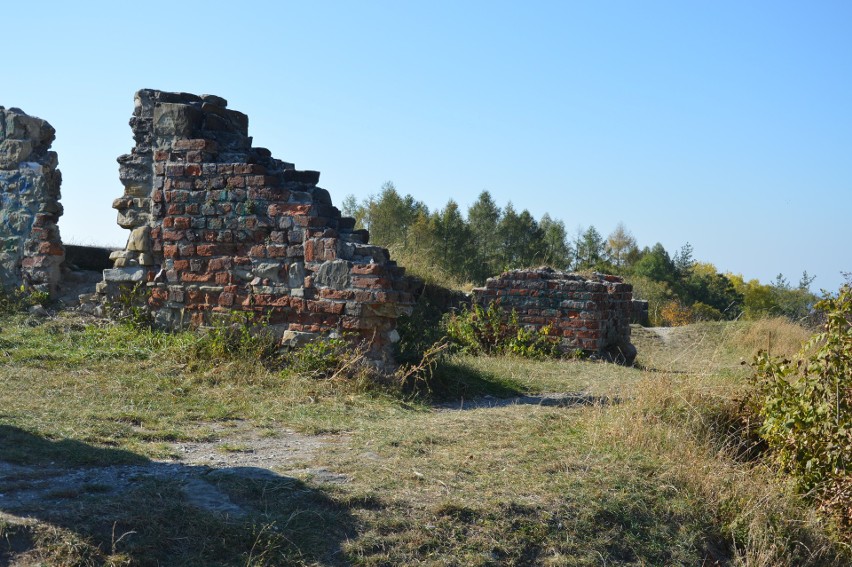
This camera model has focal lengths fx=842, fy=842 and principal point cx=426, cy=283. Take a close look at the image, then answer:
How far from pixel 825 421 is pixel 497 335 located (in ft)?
23.2

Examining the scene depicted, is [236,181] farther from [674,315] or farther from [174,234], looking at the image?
[674,315]

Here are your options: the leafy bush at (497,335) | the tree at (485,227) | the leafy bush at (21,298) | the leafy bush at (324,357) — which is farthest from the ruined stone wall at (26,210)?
the tree at (485,227)

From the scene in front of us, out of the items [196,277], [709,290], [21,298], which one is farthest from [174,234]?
[709,290]

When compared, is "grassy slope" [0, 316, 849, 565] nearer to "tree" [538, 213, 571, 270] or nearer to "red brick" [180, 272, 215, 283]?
"red brick" [180, 272, 215, 283]

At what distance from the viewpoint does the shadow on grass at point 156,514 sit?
3.53m

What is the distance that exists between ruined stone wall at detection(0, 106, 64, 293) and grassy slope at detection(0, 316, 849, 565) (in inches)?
62.8

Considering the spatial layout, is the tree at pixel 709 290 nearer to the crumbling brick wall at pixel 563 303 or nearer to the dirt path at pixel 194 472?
the crumbling brick wall at pixel 563 303

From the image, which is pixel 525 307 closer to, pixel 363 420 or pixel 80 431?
pixel 363 420

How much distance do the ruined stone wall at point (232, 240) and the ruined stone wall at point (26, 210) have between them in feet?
3.06

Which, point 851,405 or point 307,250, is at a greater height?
point 307,250

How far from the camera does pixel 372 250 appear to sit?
7.65m

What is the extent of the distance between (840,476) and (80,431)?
4622 millimetres

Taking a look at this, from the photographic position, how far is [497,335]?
12070 mm

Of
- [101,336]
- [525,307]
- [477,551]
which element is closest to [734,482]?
[477,551]
